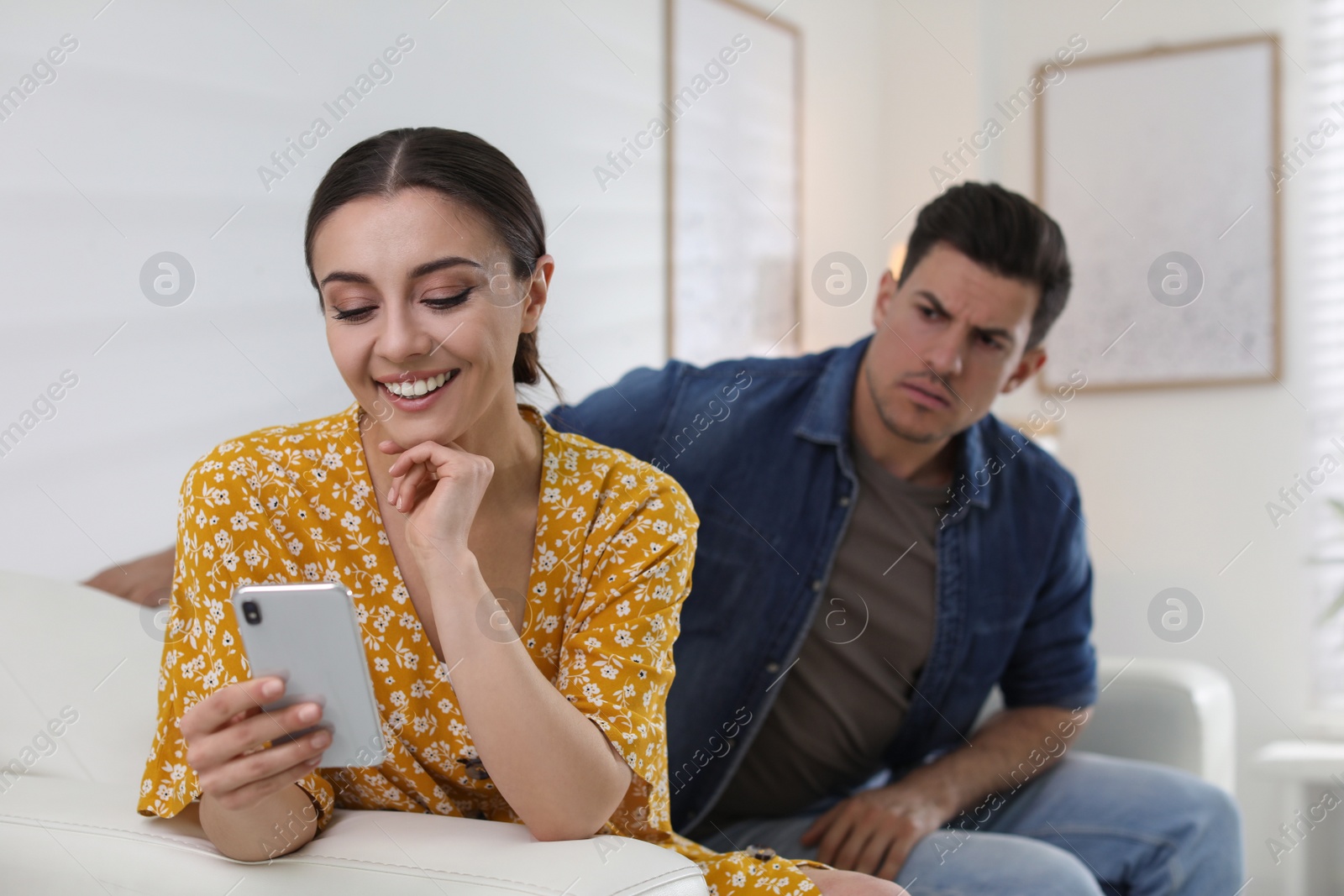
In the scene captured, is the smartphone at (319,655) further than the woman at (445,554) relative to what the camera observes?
No

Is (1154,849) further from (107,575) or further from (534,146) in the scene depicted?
(534,146)

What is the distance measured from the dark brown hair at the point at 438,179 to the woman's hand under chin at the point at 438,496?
21 cm

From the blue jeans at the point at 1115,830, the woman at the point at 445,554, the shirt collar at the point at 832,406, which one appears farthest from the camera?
the shirt collar at the point at 832,406

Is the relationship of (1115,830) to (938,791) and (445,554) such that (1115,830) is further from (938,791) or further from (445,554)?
(445,554)

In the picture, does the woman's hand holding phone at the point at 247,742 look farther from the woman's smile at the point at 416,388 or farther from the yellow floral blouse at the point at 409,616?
the woman's smile at the point at 416,388

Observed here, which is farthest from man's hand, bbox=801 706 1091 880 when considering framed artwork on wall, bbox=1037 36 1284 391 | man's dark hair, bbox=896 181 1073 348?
framed artwork on wall, bbox=1037 36 1284 391

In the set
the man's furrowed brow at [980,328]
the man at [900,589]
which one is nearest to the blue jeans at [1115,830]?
the man at [900,589]

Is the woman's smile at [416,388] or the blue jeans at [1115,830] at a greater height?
the woman's smile at [416,388]

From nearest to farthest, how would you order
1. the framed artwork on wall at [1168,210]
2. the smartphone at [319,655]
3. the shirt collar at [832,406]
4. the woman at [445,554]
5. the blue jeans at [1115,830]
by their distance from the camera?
the smartphone at [319,655] → the woman at [445,554] → the blue jeans at [1115,830] → the shirt collar at [832,406] → the framed artwork on wall at [1168,210]

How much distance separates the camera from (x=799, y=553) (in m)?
1.75

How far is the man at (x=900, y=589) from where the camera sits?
1705mm

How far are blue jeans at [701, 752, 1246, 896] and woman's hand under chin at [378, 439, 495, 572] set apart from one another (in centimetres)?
81

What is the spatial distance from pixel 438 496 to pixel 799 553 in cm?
81

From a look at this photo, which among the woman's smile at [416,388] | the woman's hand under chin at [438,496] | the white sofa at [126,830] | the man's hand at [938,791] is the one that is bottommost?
the man's hand at [938,791]
